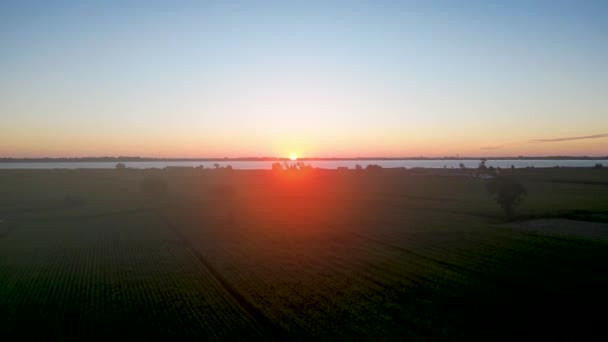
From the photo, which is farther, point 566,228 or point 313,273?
point 566,228

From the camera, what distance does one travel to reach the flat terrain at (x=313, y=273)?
89.9 feet

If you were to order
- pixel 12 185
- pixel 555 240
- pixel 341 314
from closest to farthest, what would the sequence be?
1. pixel 341 314
2. pixel 555 240
3. pixel 12 185

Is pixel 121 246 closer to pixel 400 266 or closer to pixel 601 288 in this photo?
pixel 400 266

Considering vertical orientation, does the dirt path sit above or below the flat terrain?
above

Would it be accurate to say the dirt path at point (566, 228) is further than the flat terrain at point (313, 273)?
Yes

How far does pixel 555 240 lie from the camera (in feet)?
162

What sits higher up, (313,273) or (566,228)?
(566,228)

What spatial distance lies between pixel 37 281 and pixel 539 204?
256 ft

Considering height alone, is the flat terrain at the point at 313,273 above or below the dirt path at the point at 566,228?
below

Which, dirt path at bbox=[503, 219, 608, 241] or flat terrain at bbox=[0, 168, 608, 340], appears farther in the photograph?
dirt path at bbox=[503, 219, 608, 241]

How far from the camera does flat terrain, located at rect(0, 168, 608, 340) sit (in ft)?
89.9

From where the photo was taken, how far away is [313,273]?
1575 inches

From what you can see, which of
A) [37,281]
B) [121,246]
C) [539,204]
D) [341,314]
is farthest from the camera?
[539,204]

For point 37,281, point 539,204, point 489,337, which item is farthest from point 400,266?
point 539,204
